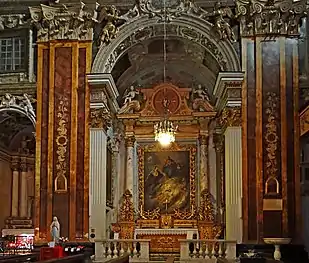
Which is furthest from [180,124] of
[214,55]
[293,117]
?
[293,117]

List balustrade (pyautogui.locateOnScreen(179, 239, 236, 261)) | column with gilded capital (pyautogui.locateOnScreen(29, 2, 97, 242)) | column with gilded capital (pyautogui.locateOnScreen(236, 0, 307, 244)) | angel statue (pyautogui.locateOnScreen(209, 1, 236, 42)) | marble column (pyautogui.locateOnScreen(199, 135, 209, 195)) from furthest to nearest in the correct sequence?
marble column (pyautogui.locateOnScreen(199, 135, 209, 195)) < angel statue (pyautogui.locateOnScreen(209, 1, 236, 42)) < column with gilded capital (pyautogui.locateOnScreen(29, 2, 97, 242)) < column with gilded capital (pyautogui.locateOnScreen(236, 0, 307, 244)) < balustrade (pyautogui.locateOnScreen(179, 239, 236, 261))

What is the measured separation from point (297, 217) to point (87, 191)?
5527 millimetres

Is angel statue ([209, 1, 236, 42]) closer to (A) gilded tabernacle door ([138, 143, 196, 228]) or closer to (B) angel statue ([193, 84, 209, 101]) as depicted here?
(B) angel statue ([193, 84, 209, 101])

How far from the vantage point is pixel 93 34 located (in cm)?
1970

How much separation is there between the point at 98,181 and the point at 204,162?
4.83 m

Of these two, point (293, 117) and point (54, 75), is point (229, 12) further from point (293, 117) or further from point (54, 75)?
point (54, 75)

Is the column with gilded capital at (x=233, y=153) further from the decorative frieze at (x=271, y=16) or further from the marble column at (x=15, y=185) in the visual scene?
the marble column at (x=15, y=185)

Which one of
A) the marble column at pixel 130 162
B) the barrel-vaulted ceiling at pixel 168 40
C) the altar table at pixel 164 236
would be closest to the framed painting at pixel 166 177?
the marble column at pixel 130 162

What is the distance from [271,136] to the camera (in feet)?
61.5

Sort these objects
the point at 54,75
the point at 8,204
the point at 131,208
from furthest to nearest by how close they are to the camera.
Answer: the point at 8,204
the point at 131,208
the point at 54,75

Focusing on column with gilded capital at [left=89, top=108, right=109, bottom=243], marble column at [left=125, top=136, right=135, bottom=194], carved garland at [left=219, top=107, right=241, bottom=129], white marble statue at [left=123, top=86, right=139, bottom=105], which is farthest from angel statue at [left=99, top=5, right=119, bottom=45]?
marble column at [left=125, top=136, right=135, bottom=194]

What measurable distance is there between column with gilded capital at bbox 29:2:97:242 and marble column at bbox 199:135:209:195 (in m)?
4.96

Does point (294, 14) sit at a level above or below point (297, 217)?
above

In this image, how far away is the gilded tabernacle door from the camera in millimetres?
22516
